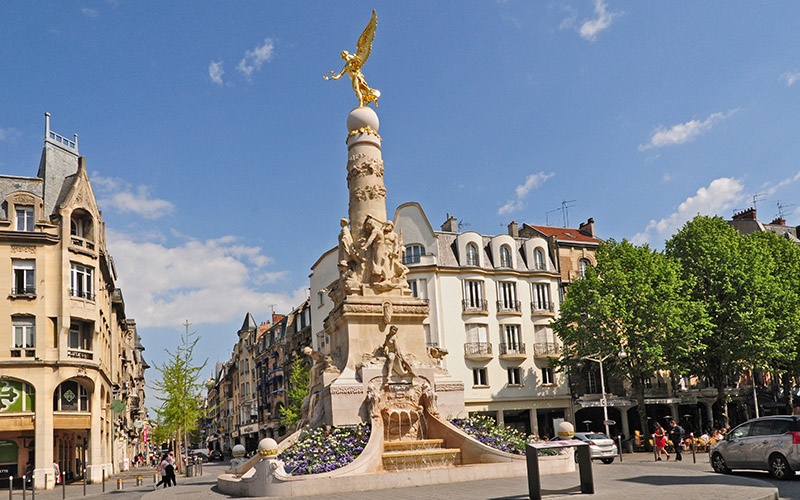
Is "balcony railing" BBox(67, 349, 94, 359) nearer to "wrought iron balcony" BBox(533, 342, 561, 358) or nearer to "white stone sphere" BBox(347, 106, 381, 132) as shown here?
"white stone sphere" BBox(347, 106, 381, 132)

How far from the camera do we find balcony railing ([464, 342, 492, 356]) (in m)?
48.3

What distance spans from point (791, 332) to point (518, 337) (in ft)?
56.8

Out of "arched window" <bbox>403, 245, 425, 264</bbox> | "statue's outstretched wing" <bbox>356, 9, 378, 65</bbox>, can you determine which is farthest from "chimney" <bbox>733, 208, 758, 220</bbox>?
"statue's outstretched wing" <bbox>356, 9, 378, 65</bbox>

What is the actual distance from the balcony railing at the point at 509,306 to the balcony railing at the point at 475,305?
101cm

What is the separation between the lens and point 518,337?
50375 mm

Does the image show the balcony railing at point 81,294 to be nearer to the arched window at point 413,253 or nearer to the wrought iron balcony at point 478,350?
the arched window at point 413,253

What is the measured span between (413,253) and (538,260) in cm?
1026

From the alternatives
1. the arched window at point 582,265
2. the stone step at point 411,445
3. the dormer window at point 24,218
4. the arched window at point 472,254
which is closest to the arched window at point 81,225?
the dormer window at point 24,218

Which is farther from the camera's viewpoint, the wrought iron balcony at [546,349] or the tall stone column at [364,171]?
the wrought iron balcony at [546,349]

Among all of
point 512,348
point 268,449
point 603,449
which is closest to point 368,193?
point 268,449

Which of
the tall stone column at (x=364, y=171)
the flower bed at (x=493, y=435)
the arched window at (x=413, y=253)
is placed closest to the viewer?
the flower bed at (x=493, y=435)

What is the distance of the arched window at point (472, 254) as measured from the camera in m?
51.0

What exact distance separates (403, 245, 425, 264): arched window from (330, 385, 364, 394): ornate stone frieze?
91.6ft

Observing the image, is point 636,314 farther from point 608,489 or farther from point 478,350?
point 608,489
